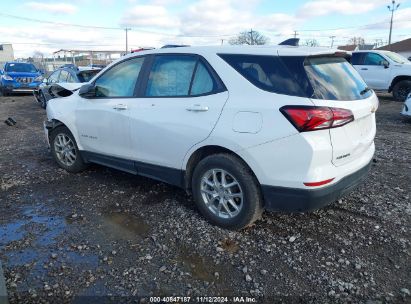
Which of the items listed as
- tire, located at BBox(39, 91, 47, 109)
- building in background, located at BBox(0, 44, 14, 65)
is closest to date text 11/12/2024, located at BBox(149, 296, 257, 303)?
tire, located at BBox(39, 91, 47, 109)

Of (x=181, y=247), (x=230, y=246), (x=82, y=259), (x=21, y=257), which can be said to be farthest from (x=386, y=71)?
(x=21, y=257)

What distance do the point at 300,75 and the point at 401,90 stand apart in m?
12.1

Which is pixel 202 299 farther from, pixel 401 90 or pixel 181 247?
pixel 401 90

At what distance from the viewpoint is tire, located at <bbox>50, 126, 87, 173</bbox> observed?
207 inches

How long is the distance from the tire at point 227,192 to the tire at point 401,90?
12055 millimetres

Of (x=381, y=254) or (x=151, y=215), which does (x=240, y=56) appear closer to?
(x=151, y=215)

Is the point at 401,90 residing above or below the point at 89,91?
below

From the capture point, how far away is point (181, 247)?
3.37 meters

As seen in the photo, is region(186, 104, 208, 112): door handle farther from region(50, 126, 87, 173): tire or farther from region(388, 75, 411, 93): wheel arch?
region(388, 75, 411, 93): wheel arch

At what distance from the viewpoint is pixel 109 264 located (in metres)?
3.13

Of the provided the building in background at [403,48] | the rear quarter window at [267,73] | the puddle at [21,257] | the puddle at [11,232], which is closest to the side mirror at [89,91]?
the puddle at [11,232]

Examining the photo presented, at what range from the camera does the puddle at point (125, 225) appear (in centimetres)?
363

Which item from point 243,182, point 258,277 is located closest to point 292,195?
point 243,182

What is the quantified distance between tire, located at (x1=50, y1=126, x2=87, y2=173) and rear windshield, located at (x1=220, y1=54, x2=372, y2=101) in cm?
283
